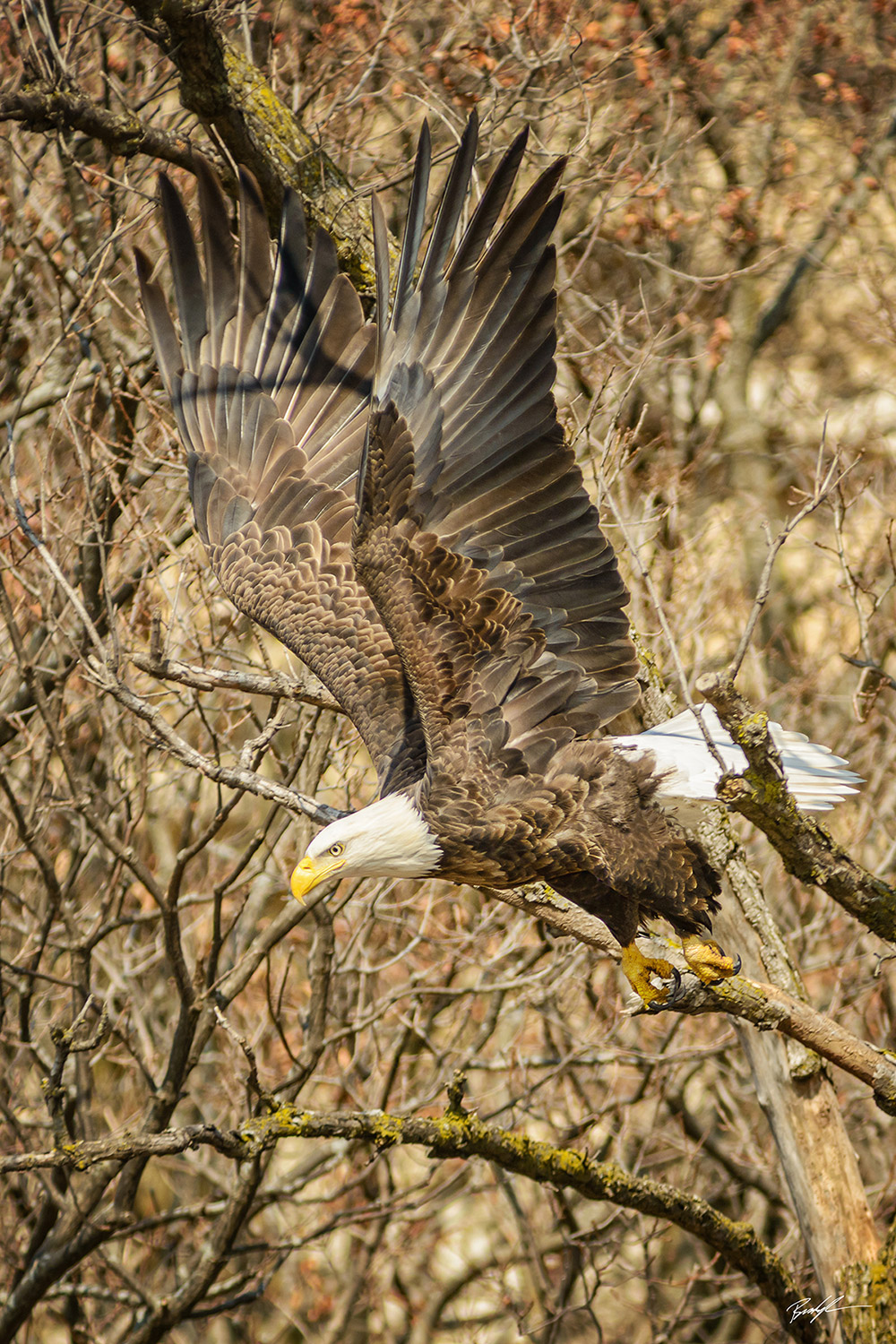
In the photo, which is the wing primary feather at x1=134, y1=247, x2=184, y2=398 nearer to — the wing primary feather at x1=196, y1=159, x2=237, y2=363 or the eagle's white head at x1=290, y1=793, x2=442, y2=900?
the wing primary feather at x1=196, y1=159, x2=237, y2=363

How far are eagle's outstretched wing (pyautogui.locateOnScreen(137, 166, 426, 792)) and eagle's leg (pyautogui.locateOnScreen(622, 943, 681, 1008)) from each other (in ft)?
3.78

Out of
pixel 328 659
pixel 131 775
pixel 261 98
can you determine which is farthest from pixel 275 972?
pixel 261 98

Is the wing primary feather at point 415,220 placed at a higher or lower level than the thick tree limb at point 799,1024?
higher

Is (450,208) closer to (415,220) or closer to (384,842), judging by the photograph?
(415,220)

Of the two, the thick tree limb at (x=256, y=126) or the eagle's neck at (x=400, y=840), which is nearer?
the eagle's neck at (x=400, y=840)

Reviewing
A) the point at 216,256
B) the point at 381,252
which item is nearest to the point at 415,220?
the point at 381,252

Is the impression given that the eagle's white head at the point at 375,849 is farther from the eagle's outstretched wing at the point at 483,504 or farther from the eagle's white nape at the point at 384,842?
the eagle's outstretched wing at the point at 483,504

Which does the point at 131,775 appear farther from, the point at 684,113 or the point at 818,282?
the point at 818,282

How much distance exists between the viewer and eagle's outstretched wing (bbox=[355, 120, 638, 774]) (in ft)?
10.7

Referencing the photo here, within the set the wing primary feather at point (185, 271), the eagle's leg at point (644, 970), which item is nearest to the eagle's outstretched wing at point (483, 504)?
the eagle's leg at point (644, 970)

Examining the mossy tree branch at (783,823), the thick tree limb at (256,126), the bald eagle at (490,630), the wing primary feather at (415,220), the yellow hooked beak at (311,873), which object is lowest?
the mossy tree branch at (783,823)

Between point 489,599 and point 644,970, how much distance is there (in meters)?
1.31

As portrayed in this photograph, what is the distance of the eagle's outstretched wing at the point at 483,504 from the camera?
10.7ft

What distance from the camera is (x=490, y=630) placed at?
135 inches
